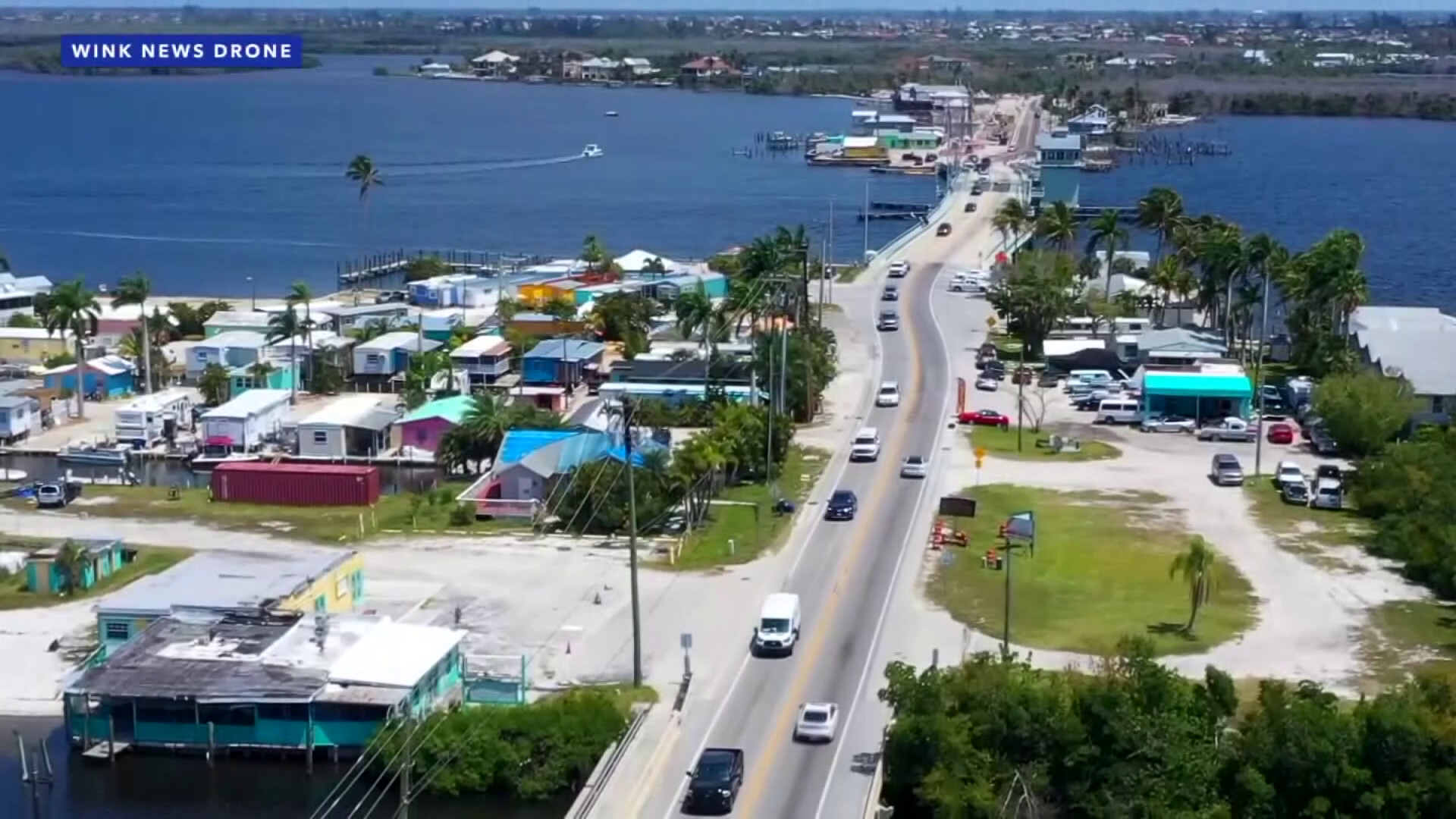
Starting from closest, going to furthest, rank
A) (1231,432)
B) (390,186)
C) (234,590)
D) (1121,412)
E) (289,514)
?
(234,590) < (289,514) < (1231,432) < (1121,412) < (390,186)

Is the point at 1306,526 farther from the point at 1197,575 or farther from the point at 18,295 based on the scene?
the point at 18,295

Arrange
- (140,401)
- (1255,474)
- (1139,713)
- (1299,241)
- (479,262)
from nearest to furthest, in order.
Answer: (1139,713), (1255,474), (140,401), (479,262), (1299,241)

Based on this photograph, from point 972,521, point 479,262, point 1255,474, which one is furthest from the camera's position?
point 479,262

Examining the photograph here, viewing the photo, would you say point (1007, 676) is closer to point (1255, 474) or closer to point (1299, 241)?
point (1255, 474)

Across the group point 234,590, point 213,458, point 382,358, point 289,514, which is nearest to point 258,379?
point 382,358

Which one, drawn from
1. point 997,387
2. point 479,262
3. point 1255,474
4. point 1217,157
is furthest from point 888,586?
point 1217,157

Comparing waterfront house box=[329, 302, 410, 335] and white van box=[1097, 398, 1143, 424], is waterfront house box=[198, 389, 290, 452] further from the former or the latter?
white van box=[1097, 398, 1143, 424]
